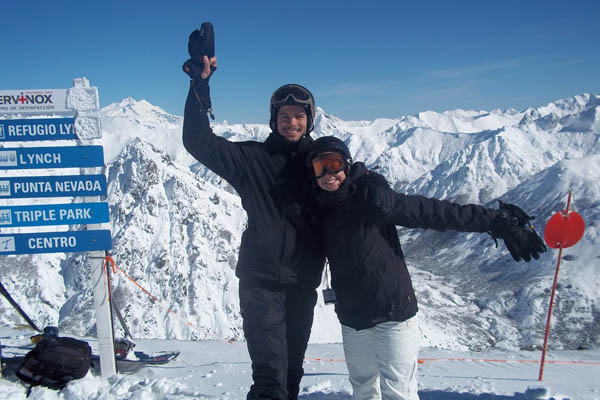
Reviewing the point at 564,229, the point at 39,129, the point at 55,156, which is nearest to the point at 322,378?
the point at 564,229

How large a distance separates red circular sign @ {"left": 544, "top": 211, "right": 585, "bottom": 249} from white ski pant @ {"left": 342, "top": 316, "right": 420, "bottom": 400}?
3219 mm

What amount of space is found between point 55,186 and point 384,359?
6408mm

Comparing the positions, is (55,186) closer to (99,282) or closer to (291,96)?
(99,282)

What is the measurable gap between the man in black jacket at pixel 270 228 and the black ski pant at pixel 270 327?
0.04 feet

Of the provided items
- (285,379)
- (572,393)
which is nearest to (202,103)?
(285,379)

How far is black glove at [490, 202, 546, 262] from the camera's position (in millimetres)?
4816

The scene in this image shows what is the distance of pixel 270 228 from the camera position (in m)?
4.79

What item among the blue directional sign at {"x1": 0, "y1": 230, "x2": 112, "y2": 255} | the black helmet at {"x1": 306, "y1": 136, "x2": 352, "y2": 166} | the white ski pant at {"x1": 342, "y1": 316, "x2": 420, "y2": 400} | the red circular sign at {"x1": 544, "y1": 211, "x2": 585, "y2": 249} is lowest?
the white ski pant at {"x1": 342, "y1": 316, "x2": 420, "y2": 400}

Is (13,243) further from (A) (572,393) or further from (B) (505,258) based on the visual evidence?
(B) (505,258)

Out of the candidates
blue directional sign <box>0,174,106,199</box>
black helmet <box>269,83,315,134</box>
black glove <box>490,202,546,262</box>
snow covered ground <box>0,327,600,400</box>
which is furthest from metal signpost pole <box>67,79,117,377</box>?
black glove <box>490,202,546,262</box>

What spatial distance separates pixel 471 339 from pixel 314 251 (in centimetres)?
15843

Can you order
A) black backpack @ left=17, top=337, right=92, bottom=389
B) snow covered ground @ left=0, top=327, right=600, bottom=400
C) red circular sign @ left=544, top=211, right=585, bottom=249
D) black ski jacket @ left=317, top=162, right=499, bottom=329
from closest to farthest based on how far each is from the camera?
1. black ski jacket @ left=317, top=162, right=499, bottom=329
2. red circular sign @ left=544, top=211, right=585, bottom=249
3. snow covered ground @ left=0, top=327, right=600, bottom=400
4. black backpack @ left=17, top=337, right=92, bottom=389

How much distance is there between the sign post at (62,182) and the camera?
7508 millimetres

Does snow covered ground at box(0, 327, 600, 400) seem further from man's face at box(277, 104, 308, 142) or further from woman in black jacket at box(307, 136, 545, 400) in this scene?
man's face at box(277, 104, 308, 142)
